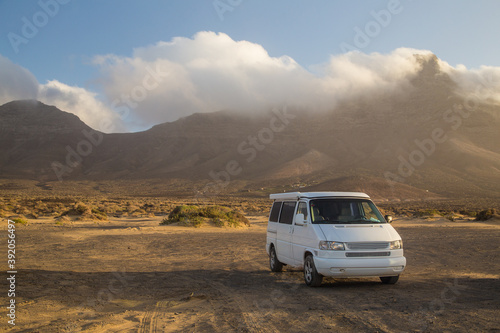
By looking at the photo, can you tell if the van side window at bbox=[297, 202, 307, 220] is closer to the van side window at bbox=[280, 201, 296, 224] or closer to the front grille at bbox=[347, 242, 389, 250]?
the van side window at bbox=[280, 201, 296, 224]

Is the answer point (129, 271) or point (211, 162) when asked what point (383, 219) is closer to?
point (129, 271)

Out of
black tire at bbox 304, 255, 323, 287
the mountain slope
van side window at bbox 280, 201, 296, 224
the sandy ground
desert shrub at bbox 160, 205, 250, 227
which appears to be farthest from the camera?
the mountain slope

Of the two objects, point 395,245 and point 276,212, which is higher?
point 276,212

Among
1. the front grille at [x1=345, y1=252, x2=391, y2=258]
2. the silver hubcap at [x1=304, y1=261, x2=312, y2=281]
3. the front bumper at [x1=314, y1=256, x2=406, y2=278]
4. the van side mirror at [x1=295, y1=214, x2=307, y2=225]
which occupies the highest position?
the van side mirror at [x1=295, y1=214, x2=307, y2=225]

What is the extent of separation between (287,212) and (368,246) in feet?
9.09

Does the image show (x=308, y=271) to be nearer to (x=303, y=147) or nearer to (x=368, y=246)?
(x=368, y=246)

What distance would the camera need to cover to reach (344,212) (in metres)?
10.2

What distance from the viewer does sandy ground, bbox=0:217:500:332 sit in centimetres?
658

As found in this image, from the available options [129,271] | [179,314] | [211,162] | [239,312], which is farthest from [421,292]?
[211,162]

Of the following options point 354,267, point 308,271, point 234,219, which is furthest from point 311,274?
point 234,219

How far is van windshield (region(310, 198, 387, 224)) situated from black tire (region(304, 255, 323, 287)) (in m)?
0.92

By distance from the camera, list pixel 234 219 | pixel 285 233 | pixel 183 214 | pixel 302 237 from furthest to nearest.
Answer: pixel 234 219
pixel 183 214
pixel 285 233
pixel 302 237

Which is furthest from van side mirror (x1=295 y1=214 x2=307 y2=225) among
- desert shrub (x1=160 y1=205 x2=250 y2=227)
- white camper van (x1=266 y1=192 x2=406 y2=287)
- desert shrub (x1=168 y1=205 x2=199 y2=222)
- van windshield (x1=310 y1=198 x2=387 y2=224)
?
desert shrub (x1=168 y1=205 x2=199 y2=222)

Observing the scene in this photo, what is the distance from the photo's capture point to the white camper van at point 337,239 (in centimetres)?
894
